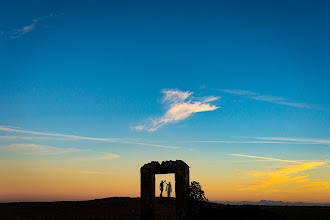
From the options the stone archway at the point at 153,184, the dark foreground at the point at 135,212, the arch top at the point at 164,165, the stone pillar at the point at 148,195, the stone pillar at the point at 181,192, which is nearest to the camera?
the stone pillar at the point at 181,192

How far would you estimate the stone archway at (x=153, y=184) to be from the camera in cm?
2111

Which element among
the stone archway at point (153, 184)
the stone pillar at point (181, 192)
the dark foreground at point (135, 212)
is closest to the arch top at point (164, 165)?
the stone archway at point (153, 184)

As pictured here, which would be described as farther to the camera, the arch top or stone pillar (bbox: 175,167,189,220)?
the arch top

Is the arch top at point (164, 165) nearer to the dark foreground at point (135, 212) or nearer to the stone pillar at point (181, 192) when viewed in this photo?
the stone pillar at point (181, 192)

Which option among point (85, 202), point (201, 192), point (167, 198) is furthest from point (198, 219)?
point (85, 202)

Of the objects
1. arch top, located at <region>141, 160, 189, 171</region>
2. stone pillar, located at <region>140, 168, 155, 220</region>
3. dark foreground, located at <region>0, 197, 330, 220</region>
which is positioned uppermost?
arch top, located at <region>141, 160, 189, 171</region>

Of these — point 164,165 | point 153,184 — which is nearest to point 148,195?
point 153,184

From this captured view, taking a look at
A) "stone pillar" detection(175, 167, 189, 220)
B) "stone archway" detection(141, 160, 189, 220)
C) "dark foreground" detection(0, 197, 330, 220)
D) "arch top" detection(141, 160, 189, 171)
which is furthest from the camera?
"dark foreground" detection(0, 197, 330, 220)

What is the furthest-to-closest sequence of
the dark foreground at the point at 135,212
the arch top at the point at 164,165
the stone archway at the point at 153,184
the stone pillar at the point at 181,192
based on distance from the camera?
the dark foreground at the point at 135,212 < the arch top at the point at 164,165 < the stone archway at the point at 153,184 < the stone pillar at the point at 181,192

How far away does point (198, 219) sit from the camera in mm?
21500

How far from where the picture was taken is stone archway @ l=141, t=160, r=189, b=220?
21.1 metres

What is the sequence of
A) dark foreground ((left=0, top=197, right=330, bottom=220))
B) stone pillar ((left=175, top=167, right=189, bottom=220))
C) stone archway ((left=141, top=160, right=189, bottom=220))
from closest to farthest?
stone pillar ((left=175, top=167, right=189, bottom=220)) → stone archway ((left=141, top=160, right=189, bottom=220)) → dark foreground ((left=0, top=197, right=330, bottom=220))

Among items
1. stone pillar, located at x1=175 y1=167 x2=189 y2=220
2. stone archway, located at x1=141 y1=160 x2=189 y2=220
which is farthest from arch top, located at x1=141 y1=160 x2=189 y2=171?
stone pillar, located at x1=175 y1=167 x2=189 y2=220

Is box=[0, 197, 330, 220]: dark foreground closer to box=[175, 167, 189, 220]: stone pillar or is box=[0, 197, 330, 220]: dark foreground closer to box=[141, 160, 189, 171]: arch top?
box=[175, 167, 189, 220]: stone pillar
